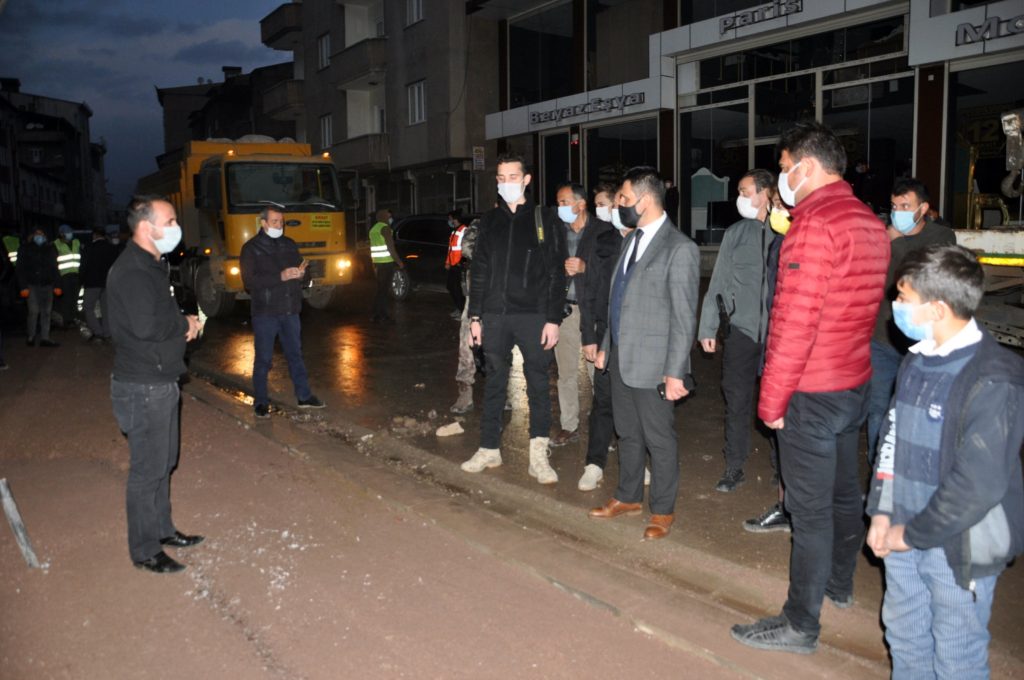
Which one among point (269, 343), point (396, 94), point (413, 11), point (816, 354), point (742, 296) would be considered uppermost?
point (413, 11)

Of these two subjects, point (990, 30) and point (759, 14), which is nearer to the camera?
point (990, 30)

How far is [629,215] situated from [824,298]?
1625 mm

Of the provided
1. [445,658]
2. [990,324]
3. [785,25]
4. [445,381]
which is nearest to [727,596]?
[445,658]

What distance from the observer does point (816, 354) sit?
3.35 metres

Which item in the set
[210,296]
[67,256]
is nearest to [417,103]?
[210,296]

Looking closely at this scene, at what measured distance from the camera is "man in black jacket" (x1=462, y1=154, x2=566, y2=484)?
5695mm

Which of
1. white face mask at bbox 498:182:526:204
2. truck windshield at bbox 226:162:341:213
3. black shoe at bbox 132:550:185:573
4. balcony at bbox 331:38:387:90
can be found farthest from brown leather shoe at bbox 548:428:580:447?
balcony at bbox 331:38:387:90

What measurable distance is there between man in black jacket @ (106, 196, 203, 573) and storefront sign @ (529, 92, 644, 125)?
722 inches

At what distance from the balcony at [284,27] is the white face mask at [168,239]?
3640cm

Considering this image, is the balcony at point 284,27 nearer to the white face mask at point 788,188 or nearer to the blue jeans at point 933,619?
the white face mask at point 788,188

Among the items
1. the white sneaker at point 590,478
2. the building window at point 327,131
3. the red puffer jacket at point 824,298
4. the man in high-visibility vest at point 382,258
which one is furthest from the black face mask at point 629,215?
the building window at point 327,131

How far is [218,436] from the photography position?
7328 mm

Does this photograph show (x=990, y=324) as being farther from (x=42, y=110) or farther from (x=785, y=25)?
(x=42, y=110)

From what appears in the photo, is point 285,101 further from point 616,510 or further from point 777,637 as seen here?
point 777,637
